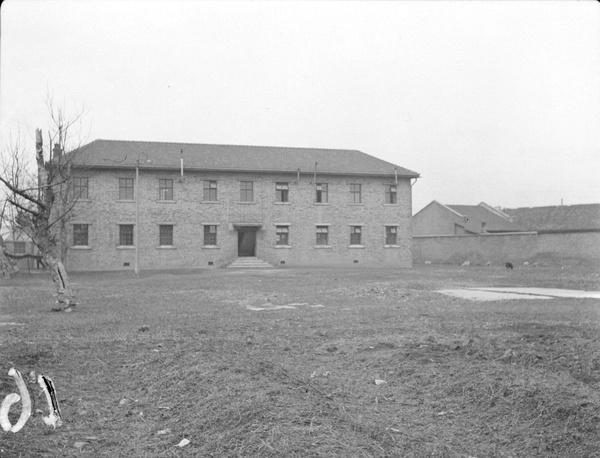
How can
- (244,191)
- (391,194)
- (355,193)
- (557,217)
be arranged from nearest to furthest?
(244,191), (355,193), (391,194), (557,217)

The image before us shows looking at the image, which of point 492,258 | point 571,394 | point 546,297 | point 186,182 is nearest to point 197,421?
point 571,394

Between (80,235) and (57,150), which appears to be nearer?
(57,150)

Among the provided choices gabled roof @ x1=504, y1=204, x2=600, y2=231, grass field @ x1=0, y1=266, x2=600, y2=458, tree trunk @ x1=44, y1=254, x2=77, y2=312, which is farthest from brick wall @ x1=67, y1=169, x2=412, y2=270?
grass field @ x1=0, y1=266, x2=600, y2=458

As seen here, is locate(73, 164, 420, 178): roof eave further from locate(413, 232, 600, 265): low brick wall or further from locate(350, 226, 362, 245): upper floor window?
locate(413, 232, 600, 265): low brick wall

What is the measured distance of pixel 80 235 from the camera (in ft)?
117

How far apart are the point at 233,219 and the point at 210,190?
8.16 ft

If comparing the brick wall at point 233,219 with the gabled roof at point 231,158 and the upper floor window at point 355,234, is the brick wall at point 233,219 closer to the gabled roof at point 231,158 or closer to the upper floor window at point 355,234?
the upper floor window at point 355,234

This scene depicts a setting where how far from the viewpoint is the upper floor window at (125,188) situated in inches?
1430

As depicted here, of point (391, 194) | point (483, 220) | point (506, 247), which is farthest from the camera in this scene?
point (483, 220)

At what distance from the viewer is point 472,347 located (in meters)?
7.07

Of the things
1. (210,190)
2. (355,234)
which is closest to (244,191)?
(210,190)

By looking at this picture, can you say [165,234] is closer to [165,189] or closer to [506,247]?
[165,189]

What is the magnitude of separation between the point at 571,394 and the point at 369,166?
120 ft

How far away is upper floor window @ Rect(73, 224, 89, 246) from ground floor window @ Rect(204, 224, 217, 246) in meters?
7.48
